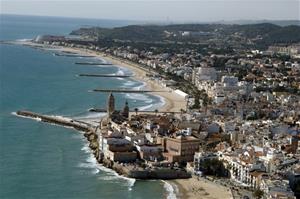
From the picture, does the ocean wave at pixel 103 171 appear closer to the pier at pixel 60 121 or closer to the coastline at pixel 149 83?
the pier at pixel 60 121

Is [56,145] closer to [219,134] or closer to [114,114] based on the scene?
[114,114]

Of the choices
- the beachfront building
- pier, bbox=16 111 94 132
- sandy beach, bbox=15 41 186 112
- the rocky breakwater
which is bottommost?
sandy beach, bbox=15 41 186 112

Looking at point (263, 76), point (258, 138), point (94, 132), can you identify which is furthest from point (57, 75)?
point (258, 138)

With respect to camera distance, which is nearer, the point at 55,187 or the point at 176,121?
the point at 55,187

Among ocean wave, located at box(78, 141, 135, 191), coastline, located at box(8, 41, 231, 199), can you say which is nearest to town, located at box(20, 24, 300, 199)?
ocean wave, located at box(78, 141, 135, 191)

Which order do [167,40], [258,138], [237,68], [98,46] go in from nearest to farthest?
[258,138], [237,68], [98,46], [167,40]

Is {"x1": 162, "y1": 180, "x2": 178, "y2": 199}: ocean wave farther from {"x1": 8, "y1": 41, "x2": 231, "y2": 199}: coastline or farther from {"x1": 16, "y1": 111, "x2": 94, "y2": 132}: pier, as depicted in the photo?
{"x1": 16, "y1": 111, "x2": 94, "y2": 132}: pier

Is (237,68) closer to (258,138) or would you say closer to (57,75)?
(57,75)
